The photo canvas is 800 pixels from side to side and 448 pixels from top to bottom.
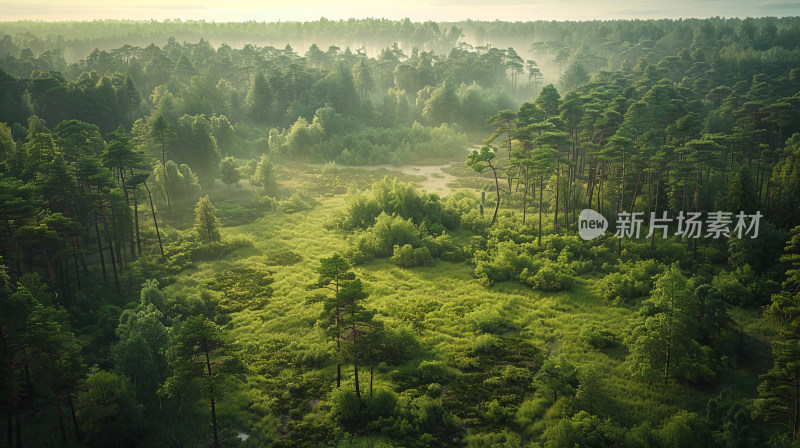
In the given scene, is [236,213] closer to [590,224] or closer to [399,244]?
[399,244]

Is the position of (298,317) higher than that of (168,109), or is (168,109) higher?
(168,109)

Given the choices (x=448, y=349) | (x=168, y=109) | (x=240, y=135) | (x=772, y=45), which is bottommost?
(x=448, y=349)

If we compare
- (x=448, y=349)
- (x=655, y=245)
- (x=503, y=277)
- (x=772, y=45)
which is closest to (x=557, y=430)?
(x=448, y=349)

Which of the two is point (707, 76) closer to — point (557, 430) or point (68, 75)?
point (557, 430)

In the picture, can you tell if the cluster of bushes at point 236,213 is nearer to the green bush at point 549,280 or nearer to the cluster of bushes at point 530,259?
the cluster of bushes at point 530,259

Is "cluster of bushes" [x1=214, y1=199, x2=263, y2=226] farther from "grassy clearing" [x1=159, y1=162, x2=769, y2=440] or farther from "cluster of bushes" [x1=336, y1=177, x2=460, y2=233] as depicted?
"cluster of bushes" [x1=336, y1=177, x2=460, y2=233]

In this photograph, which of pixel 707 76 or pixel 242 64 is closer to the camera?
pixel 707 76

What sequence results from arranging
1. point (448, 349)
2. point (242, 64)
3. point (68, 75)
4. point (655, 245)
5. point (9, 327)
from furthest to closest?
point (242, 64) → point (68, 75) → point (655, 245) → point (448, 349) → point (9, 327)

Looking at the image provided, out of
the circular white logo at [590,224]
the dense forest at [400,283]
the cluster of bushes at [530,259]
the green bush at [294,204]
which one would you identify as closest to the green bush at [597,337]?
the dense forest at [400,283]

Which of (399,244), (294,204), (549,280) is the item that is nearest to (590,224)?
(549,280)
